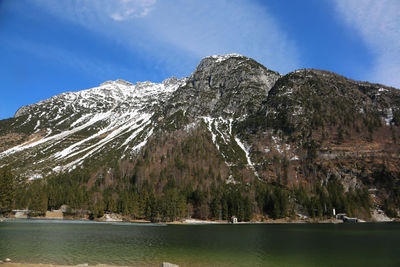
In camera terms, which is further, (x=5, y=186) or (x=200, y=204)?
(x=200, y=204)

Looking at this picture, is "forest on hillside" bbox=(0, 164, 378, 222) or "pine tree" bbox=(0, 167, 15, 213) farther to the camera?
"forest on hillside" bbox=(0, 164, 378, 222)

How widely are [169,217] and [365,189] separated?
403ft

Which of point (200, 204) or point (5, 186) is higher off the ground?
point (5, 186)

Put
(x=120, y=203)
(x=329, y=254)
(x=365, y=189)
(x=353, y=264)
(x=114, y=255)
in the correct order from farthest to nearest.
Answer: (x=365, y=189) → (x=120, y=203) → (x=329, y=254) → (x=114, y=255) → (x=353, y=264)

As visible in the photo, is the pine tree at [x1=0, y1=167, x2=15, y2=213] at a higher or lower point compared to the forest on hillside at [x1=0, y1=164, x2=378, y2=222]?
higher

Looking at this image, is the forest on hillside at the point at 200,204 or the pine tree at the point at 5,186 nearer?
the pine tree at the point at 5,186

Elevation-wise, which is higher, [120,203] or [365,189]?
[365,189]

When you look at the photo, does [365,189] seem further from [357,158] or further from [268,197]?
[268,197]

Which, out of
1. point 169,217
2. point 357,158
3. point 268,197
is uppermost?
point 357,158

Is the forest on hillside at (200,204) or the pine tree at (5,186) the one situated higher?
the pine tree at (5,186)

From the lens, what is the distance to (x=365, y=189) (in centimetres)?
16550

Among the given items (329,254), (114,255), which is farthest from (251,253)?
(114,255)

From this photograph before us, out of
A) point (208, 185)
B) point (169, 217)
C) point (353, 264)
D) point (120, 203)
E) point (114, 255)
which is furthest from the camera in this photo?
point (208, 185)

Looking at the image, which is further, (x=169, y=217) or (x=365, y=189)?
(x=365, y=189)
